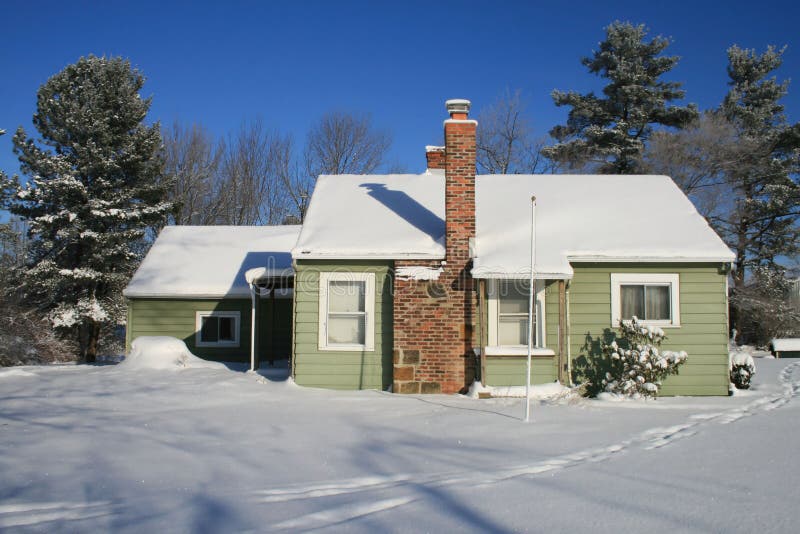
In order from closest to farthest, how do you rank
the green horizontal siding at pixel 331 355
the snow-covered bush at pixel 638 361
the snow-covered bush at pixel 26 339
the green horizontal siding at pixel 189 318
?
the snow-covered bush at pixel 638 361, the green horizontal siding at pixel 331 355, the green horizontal siding at pixel 189 318, the snow-covered bush at pixel 26 339

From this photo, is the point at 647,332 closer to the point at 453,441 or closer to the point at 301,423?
the point at 453,441

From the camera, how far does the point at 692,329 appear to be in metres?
11.3

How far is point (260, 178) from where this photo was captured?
3478cm

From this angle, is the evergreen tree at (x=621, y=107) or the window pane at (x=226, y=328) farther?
the evergreen tree at (x=621, y=107)

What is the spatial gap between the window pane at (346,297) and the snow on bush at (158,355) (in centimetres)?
391

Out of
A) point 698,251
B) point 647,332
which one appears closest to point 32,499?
point 647,332

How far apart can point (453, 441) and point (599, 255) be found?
5580mm

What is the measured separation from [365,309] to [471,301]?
1.94 m

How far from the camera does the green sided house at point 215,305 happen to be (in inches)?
611

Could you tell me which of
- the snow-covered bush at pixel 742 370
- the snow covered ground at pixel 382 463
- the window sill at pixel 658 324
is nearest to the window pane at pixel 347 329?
the snow covered ground at pixel 382 463

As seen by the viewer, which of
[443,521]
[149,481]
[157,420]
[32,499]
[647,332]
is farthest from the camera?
[647,332]

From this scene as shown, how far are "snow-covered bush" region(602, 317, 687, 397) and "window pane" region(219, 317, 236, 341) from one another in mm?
9592

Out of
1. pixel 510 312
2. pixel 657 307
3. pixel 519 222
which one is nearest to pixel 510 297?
pixel 510 312

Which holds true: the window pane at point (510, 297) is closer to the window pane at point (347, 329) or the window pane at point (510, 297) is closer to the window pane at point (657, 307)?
the window pane at point (657, 307)
